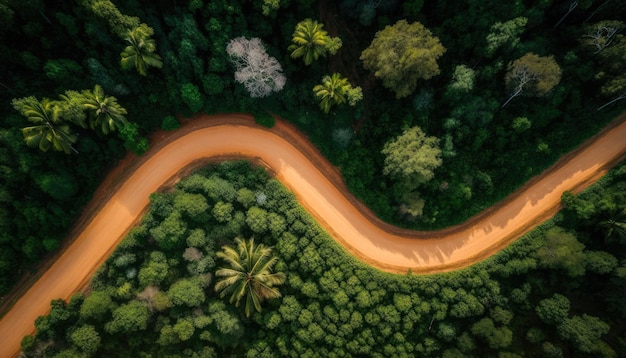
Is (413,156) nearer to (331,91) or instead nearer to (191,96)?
(331,91)

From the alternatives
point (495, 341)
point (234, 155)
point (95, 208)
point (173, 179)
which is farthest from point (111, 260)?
point (495, 341)

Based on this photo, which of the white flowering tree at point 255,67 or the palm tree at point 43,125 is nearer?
the palm tree at point 43,125

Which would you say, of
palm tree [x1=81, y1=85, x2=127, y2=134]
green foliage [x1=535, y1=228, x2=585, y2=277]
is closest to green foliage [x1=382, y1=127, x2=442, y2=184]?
green foliage [x1=535, y1=228, x2=585, y2=277]

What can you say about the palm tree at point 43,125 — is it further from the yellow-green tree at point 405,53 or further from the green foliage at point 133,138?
the yellow-green tree at point 405,53

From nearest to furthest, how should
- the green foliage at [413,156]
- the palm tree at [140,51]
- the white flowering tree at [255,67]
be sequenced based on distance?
the palm tree at [140,51], the green foliage at [413,156], the white flowering tree at [255,67]

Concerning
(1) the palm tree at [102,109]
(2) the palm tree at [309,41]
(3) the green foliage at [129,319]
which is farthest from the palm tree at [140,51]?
(3) the green foliage at [129,319]
